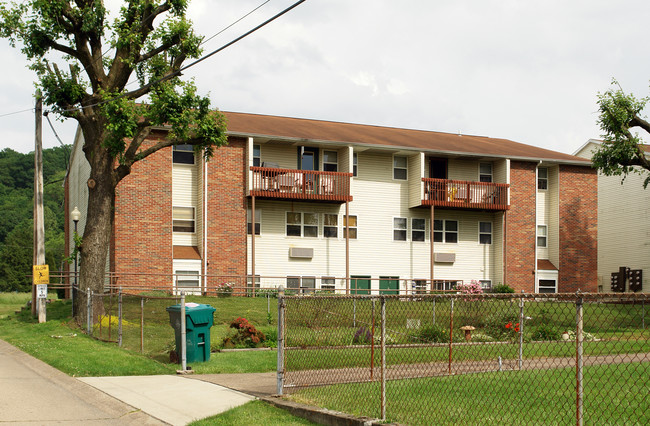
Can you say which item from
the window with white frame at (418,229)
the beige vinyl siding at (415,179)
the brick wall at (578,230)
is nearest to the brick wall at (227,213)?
the beige vinyl siding at (415,179)

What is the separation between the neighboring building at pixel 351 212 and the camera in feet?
99.7

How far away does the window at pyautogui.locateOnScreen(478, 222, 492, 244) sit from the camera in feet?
120

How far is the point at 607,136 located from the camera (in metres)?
27.8

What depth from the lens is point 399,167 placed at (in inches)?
1399

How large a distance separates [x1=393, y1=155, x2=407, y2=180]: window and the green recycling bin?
873 inches

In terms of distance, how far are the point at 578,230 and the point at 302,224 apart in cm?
1497

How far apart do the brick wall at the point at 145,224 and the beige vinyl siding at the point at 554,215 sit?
2001cm

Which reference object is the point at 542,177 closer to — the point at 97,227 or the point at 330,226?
the point at 330,226

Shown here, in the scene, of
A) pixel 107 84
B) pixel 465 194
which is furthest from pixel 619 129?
pixel 107 84

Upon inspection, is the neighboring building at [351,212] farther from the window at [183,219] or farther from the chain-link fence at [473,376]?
the chain-link fence at [473,376]

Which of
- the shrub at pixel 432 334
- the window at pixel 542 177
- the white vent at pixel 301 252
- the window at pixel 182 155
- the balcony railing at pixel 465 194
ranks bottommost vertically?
the shrub at pixel 432 334

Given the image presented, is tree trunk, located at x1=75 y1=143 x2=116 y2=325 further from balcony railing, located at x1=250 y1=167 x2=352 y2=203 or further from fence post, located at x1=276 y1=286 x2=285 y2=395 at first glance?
fence post, located at x1=276 y1=286 x2=285 y2=395

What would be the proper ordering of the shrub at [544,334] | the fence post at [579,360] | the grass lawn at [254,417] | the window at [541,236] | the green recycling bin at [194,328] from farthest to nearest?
1. the window at [541,236]
2. the shrub at [544,334]
3. the green recycling bin at [194,328]
4. the grass lawn at [254,417]
5. the fence post at [579,360]

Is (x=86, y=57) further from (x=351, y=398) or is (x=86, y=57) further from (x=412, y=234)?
(x=412, y=234)
